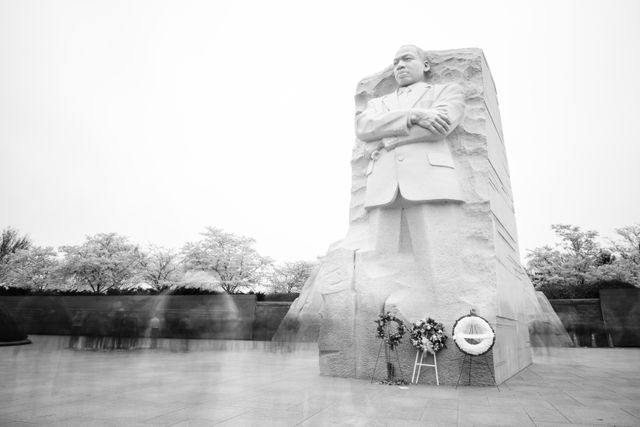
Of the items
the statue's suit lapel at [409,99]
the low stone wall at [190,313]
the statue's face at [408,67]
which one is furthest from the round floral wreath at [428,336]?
the low stone wall at [190,313]

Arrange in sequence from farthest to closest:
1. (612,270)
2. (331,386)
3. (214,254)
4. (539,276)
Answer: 1. (214,254)
2. (539,276)
3. (612,270)
4. (331,386)

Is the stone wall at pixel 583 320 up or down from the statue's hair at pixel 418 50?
down

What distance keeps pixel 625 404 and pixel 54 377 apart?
22.3ft

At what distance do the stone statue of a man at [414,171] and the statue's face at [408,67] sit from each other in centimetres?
21

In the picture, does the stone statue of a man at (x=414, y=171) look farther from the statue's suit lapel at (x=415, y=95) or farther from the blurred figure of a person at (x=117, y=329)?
the blurred figure of a person at (x=117, y=329)

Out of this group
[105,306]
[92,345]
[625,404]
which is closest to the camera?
[625,404]

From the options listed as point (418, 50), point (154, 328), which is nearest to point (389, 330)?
point (418, 50)

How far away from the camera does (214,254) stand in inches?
1612

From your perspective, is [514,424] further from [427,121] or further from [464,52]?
[464,52]

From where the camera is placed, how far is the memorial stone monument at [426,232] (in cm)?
559

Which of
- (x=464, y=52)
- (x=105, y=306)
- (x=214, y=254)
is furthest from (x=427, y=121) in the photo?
(x=214, y=254)

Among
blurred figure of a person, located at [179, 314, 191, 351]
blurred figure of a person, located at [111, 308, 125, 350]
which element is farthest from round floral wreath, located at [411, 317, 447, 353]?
blurred figure of a person, located at [179, 314, 191, 351]

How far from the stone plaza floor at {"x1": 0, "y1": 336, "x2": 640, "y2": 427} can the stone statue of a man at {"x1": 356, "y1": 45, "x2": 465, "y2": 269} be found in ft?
6.72

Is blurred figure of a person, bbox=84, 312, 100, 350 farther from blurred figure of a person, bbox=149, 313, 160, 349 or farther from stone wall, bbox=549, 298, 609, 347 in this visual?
stone wall, bbox=549, 298, 609, 347
